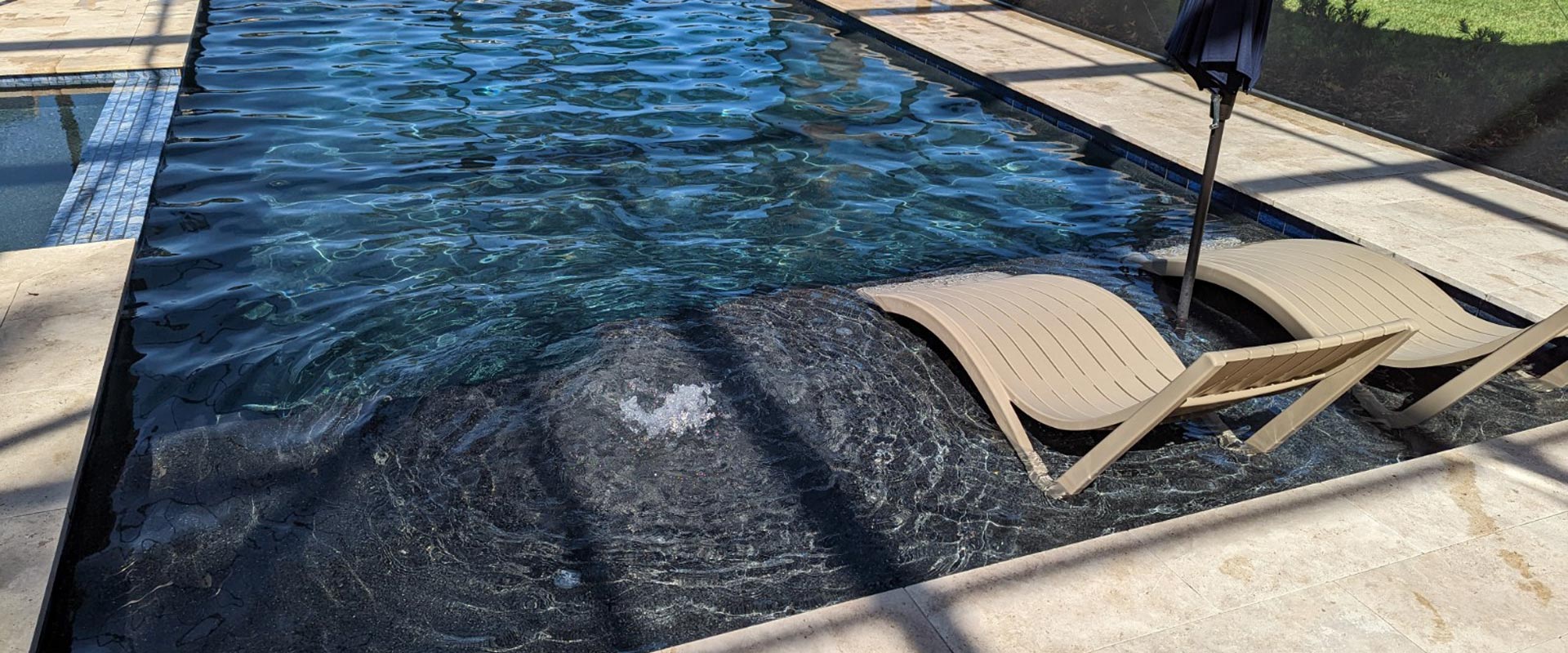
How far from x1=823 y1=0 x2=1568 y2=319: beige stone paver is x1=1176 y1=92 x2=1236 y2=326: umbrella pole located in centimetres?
154

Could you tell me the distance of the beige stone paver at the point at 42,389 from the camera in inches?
129

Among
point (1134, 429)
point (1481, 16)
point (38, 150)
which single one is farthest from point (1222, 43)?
point (38, 150)

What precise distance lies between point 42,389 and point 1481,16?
9.75 metres

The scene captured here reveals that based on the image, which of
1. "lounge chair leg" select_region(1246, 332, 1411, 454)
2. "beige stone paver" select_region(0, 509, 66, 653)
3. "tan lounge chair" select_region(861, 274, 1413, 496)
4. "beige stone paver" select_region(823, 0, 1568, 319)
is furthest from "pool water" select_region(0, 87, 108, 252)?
"beige stone paver" select_region(823, 0, 1568, 319)

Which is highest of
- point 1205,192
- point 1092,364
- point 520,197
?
point 1205,192

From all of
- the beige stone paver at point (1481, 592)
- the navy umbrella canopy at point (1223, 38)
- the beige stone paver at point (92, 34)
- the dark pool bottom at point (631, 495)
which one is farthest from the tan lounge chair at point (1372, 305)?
A: the beige stone paver at point (92, 34)

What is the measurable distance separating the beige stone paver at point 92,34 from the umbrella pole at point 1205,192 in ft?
26.8

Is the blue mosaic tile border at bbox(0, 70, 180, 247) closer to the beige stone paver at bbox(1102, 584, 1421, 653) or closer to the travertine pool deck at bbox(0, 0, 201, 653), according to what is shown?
the travertine pool deck at bbox(0, 0, 201, 653)

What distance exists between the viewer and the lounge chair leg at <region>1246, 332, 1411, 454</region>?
3.75 meters

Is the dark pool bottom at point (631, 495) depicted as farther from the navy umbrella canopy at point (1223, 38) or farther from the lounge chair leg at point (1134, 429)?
the navy umbrella canopy at point (1223, 38)

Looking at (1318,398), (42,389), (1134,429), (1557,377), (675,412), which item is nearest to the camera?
(1134,429)

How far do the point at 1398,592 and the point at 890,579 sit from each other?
158 centimetres

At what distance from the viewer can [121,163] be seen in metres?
7.08

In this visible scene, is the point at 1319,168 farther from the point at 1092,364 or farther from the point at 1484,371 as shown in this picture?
the point at 1092,364
